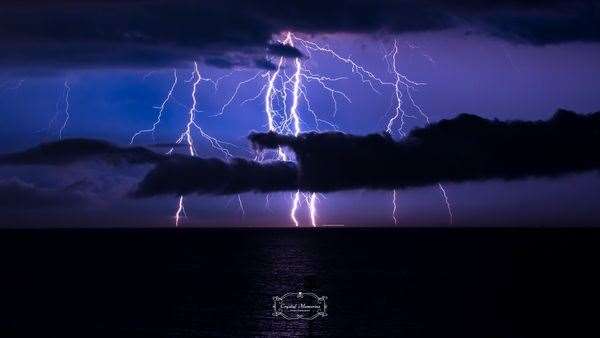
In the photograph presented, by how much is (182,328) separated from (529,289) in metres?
34.1

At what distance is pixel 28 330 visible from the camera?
38438 mm

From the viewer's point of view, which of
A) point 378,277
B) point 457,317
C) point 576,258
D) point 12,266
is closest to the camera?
point 457,317

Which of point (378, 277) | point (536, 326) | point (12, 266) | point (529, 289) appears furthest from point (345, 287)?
point (12, 266)

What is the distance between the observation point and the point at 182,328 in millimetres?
40094

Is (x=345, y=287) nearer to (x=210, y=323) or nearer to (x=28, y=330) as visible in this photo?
(x=210, y=323)

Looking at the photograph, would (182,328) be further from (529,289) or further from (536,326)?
(529,289)

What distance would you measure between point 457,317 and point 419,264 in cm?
4737

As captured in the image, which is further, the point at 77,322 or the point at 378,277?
the point at 378,277

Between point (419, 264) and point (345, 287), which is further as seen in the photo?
point (419, 264)

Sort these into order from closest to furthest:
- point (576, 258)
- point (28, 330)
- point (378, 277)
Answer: point (28, 330), point (378, 277), point (576, 258)

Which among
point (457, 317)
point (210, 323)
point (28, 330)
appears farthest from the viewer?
point (457, 317)

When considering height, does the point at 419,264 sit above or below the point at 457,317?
above

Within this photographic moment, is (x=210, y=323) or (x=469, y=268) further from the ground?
(x=469, y=268)

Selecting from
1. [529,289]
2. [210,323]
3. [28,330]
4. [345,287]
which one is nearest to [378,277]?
[345,287]
